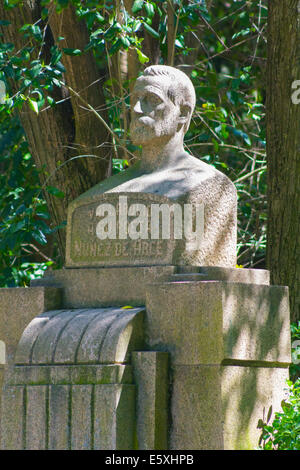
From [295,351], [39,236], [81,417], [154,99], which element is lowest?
[81,417]

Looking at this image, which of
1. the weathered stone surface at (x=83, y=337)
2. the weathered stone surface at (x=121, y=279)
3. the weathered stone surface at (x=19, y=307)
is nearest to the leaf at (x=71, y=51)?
the weathered stone surface at (x=121, y=279)

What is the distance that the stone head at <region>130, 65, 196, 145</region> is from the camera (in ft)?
20.3

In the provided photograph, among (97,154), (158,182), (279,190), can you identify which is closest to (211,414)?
(158,182)

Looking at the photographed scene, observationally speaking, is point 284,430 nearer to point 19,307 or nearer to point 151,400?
point 151,400

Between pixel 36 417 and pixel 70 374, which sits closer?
pixel 70 374

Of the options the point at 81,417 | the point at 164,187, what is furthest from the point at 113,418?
the point at 164,187


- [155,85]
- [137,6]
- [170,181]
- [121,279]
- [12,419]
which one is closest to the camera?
[12,419]

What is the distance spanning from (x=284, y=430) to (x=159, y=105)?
2331 millimetres

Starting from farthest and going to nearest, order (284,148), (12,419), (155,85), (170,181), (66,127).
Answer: (66,127)
(284,148)
(155,85)
(170,181)
(12,419)

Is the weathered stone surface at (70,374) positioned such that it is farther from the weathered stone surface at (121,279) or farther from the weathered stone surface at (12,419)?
the weathered stone surface at (121,279)

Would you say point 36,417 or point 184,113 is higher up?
point 184,113

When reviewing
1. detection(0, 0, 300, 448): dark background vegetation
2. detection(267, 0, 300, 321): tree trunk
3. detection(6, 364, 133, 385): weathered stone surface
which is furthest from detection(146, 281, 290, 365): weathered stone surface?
detection(267, 0, 300, 321): tree trunk

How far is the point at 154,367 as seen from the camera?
5375 mm

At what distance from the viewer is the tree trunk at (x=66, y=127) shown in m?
8.40
